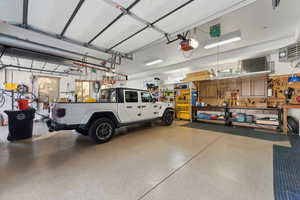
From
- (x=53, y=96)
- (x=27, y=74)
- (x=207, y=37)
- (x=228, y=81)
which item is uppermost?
(x=207, y=37)

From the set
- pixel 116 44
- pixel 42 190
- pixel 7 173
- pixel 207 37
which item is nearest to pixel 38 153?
pixel 7 173

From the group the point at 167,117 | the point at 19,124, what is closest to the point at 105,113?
the point at 19,124

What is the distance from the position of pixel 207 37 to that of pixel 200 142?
349cm

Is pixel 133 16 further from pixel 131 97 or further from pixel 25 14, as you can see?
pixel 131 97

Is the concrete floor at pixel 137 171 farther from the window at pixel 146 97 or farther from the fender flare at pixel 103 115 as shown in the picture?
the window at pixel 146 97

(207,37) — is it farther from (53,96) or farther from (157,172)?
(53,96)

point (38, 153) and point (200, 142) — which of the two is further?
point (200, 142)

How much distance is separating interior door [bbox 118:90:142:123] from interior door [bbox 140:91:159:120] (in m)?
0.21

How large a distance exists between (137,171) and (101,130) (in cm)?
184

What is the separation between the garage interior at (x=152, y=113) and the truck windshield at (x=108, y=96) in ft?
0.12

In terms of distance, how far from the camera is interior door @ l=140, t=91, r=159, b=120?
4.41 m

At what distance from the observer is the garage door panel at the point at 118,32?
2.34 m

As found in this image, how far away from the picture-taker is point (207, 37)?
3852mm

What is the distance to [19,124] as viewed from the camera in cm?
369
